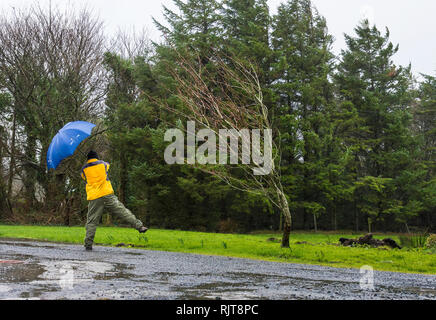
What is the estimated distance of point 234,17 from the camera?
1251 inches

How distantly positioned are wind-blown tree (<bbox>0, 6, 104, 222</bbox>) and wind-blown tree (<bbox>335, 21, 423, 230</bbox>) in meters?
19.6

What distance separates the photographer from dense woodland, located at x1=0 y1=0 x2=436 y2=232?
86.9ft

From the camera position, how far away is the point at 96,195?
1051cm

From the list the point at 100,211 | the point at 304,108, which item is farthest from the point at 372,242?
the point at 304,108

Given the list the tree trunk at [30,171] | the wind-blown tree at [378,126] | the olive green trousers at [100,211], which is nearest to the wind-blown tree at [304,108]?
the wind-blown tree at [378,126]

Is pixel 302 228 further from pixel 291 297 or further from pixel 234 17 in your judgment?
pixel 291 297

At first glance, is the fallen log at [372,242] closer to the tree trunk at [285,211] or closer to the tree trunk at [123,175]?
the tree trunk at [285,211]

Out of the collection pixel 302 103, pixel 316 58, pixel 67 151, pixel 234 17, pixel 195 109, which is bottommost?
pixel 67 151

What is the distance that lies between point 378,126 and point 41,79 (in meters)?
25.8

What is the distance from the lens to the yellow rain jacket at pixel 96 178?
405 inches

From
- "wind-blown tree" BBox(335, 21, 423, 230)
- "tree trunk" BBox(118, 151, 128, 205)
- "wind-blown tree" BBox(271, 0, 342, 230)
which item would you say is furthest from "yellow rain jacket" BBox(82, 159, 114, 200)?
"wind-blown tree" BBox(335, 21, 423, 230)

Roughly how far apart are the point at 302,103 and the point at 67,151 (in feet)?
78.5

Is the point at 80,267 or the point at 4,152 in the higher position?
the point at 4,152
